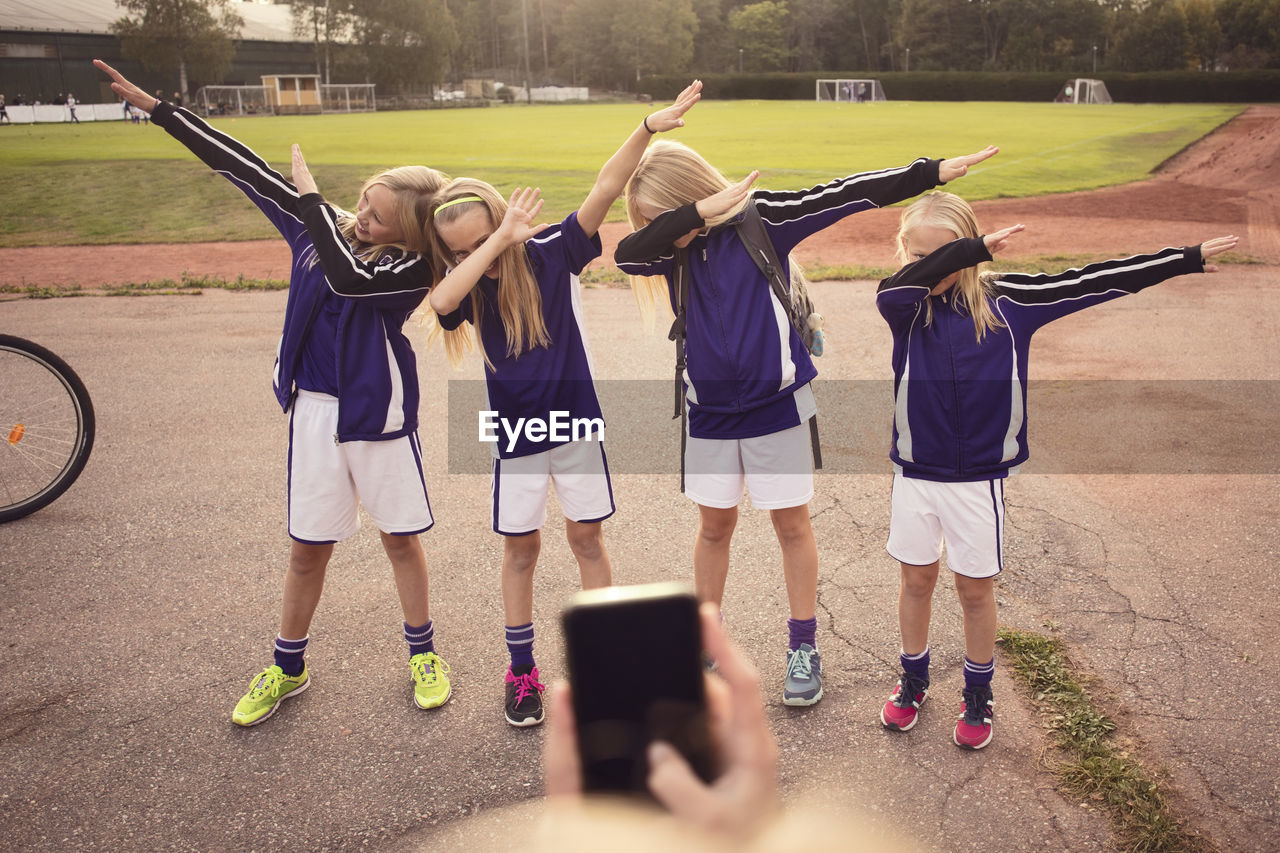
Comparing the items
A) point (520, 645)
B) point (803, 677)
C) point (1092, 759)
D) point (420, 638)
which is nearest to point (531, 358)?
point (520, 645)

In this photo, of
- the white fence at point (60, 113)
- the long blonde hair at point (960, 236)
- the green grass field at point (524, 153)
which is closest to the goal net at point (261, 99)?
the green grass field at point (524, 153)

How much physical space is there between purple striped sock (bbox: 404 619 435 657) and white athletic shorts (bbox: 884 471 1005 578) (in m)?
1.76

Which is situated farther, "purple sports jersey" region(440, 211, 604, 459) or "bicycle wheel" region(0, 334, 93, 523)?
"bicycle wheel" region(0, 334, 93, 523)

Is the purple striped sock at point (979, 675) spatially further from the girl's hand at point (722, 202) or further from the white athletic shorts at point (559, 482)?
Answer: the girl's hand at point (722, 202)

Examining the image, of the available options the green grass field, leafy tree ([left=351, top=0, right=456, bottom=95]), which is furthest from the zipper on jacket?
leafy tree ([left=351, top=0, right=456, bottom=95])

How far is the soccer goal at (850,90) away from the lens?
216ft

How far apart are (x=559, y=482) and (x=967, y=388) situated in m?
1.46

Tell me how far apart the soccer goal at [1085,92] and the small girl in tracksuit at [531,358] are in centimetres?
6299

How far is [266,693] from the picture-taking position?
11.1ft

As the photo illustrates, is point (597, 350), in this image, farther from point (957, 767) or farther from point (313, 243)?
point (957, 767)

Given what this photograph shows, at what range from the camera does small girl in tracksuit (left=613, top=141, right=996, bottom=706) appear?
10.9 feet

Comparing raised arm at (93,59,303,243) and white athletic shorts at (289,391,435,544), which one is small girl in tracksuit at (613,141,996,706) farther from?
raised arm at (93,59,303,243)

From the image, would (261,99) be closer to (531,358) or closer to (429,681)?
(531,358)

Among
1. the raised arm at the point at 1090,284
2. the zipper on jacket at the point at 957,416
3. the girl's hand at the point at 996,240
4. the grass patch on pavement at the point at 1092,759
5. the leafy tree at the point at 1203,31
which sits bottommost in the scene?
the grass patch on pavement at the point at 1092,759
